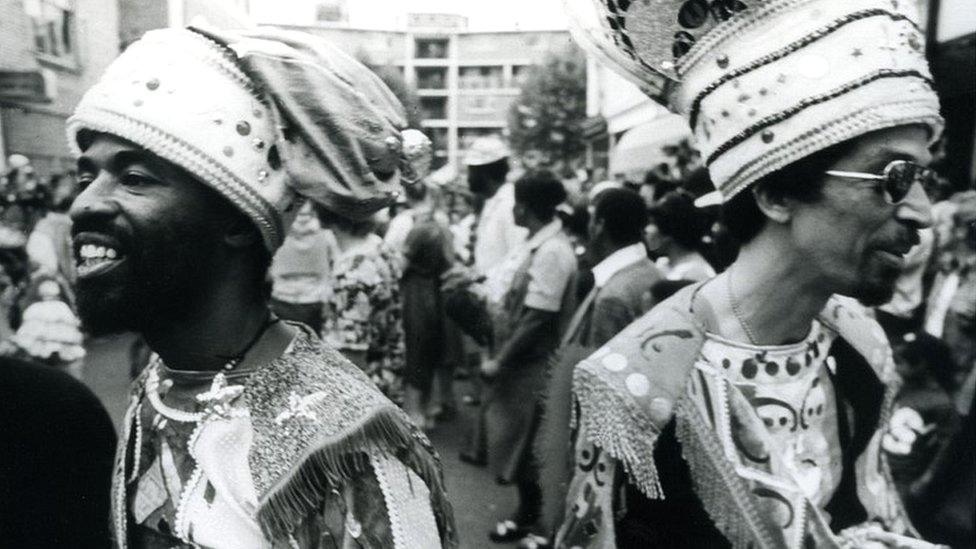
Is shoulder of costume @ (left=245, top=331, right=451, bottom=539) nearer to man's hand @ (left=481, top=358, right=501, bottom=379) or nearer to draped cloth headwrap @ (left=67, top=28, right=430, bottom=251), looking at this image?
draped cloth headwrap @ (left=67, top=28, right=430, bottom=251)

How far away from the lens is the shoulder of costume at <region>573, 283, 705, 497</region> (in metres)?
1.73

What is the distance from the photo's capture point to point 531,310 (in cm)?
469

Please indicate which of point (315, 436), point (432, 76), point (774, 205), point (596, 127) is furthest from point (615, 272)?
point (596, 127)

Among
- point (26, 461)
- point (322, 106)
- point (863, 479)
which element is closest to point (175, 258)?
point (322, 106)

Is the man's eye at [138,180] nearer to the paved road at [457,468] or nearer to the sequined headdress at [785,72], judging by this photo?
the sequined headdress at [785,72]

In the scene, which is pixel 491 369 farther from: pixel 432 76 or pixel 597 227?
pixel 432 76

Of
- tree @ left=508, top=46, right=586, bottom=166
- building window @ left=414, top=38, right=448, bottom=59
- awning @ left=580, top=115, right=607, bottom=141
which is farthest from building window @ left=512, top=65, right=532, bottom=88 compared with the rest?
tree @ left=508, top=46, right=586, bottom=166

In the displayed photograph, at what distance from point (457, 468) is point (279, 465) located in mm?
4598

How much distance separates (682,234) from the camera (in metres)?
4.02

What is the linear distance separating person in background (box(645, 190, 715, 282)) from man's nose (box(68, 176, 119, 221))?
2837 millimetres

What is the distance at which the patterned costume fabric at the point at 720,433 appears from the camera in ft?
5.71

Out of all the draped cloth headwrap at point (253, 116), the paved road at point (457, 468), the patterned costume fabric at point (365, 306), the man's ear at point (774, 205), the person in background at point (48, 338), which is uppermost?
the draped cloth headwrap at point (253, 116)

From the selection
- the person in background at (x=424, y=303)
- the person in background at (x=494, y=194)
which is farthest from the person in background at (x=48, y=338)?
the person in background at (x=494, y=194)

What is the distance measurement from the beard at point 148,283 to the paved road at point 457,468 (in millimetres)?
2548
